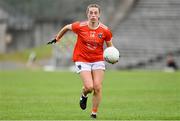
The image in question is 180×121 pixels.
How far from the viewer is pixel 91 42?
1886 cm

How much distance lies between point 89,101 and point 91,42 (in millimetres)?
6445

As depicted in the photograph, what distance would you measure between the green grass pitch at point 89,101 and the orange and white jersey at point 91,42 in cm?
130

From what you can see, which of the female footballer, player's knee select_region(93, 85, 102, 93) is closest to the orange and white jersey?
the female footballer

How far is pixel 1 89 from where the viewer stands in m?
31.4

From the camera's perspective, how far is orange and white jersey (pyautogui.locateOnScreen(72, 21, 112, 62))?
61.8ft

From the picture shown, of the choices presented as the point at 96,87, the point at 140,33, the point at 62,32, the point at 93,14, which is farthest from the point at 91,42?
the point at 140,33

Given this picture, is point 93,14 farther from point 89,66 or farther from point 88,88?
point 88,88

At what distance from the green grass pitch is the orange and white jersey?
1.30 meters

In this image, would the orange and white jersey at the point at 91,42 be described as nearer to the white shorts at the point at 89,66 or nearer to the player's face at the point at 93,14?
the white shorts at the point at 89,66

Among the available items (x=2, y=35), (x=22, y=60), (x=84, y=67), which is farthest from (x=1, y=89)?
(x=2, y=35)

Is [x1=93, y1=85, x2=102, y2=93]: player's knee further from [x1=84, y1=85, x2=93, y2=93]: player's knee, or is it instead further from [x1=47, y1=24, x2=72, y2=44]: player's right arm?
[x1=47, y1=24, x2=72, y2=44]: player's right arm

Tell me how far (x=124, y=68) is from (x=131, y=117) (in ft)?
128

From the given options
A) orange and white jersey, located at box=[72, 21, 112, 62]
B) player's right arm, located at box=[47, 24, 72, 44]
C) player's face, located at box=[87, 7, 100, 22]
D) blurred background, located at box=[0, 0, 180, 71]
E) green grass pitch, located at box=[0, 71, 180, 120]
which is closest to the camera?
player's face, located at box=[87, 7, 100, 22]

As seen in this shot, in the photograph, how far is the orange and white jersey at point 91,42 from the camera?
18.8 metres
